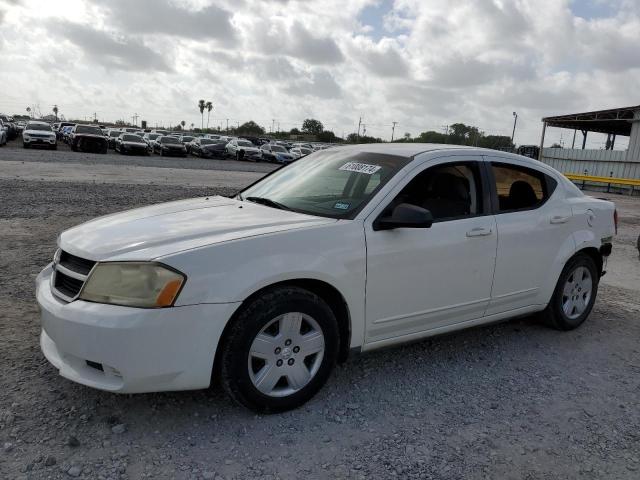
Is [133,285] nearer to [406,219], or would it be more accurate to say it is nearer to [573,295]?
[406,219]

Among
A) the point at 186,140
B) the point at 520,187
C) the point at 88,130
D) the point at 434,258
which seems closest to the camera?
the point at 434,258

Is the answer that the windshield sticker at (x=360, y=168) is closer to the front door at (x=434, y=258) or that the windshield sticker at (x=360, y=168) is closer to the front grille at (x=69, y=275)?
the front door at (x=434, y=258)

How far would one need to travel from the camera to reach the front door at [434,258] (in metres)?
3.48

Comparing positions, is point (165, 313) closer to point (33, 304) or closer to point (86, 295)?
point (86, 295)

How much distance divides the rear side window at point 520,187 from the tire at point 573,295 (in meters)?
0.70

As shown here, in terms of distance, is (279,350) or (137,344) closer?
(137,344)

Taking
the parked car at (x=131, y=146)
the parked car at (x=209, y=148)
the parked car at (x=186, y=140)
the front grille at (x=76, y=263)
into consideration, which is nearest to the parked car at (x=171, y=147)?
the parked car at (x=131, y=146)

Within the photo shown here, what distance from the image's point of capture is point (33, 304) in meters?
4.73

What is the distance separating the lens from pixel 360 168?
3992mm

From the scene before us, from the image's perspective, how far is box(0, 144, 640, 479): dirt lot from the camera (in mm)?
2738

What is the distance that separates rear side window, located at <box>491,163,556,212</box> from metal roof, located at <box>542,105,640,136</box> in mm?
30138

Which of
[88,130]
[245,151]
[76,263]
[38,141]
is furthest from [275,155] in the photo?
[76,263]

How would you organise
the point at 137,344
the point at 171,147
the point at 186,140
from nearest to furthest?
the point at 137,344 < the point at 171,147 < the point at 186,140

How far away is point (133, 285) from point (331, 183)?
1754 millimetres
